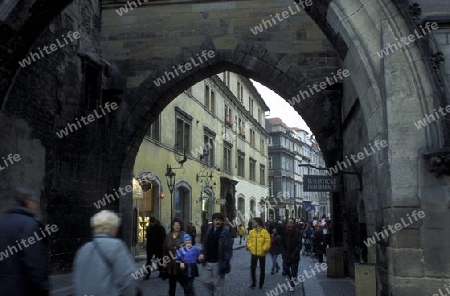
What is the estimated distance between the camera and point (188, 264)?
7.35 metres

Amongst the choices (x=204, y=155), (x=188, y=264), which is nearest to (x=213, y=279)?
(x=188, y=264)

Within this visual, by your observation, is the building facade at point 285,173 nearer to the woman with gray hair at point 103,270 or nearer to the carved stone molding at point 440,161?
the carved stone molding at point 440,161

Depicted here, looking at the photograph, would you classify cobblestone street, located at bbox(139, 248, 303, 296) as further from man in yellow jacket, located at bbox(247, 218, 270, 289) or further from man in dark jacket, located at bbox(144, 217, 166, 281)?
man in dark jacket, located at bbox(144, 217, 166, 281)

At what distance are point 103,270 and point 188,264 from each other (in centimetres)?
372

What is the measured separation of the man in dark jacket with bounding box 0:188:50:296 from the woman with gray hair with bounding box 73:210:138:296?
0.25m

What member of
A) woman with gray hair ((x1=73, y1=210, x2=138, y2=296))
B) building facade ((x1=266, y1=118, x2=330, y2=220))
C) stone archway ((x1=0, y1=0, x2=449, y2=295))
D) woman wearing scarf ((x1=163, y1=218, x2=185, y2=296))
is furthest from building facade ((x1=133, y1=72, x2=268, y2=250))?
building facade ((x1=266, y1=118, x2=330, y2=220))

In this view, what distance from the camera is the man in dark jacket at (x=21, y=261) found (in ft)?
11.7

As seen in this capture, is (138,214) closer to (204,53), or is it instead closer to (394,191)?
(204,53)

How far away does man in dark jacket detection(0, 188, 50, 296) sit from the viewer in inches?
140

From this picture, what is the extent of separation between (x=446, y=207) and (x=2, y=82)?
6.86 meters

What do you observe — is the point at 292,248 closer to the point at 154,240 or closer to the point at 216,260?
the point at 154,240

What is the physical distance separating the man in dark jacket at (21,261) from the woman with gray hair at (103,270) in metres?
0.25

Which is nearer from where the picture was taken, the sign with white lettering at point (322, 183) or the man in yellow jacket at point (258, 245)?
the man in yellow jacket at point (258, 245)

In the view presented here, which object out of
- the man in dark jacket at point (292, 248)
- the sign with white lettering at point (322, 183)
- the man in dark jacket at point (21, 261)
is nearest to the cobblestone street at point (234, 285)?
the man in dark jacket at point (292, 248)
